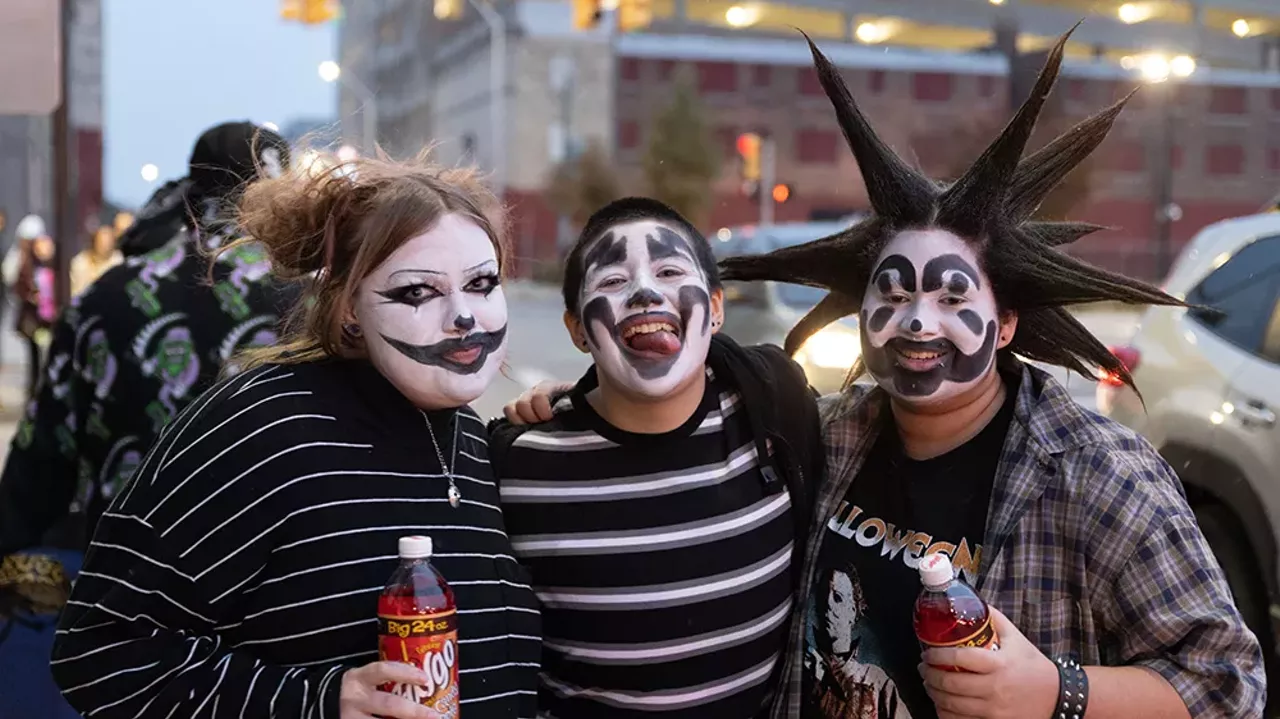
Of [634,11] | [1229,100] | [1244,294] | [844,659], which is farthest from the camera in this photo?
[634,11]

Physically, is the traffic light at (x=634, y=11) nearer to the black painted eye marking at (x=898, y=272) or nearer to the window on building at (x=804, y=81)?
the black painted eye marking at (x=898, y=272)

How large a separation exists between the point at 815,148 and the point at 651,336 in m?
28.9

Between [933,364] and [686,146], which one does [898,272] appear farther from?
[686,146]

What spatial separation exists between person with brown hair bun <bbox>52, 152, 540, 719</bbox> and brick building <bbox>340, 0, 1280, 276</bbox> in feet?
1.27

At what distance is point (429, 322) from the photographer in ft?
6.55

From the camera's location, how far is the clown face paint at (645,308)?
2262 millimetres

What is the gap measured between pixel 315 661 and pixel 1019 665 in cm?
106

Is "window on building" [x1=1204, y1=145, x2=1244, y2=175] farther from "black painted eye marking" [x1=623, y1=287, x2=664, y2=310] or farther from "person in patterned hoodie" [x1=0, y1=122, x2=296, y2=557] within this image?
"person in patterned hoodie" [x1=0, y1=122, x2=296, y2=557]

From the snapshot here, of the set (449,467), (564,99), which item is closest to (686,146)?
(564,99)

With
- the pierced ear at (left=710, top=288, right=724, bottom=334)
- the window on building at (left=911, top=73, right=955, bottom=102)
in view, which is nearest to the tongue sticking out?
the pierced ear at (left=710, top=288, right=724, bottom=334)

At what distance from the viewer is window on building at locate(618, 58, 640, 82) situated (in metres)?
36.1

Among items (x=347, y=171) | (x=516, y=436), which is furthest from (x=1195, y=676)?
(x=347, y=171)

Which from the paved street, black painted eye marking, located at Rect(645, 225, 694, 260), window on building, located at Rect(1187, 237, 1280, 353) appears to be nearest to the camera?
black painted eye marking, located at Rect(645, 225, 694, 260)

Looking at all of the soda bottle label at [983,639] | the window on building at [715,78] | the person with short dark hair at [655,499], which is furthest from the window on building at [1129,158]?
the window on building at [715,78]
